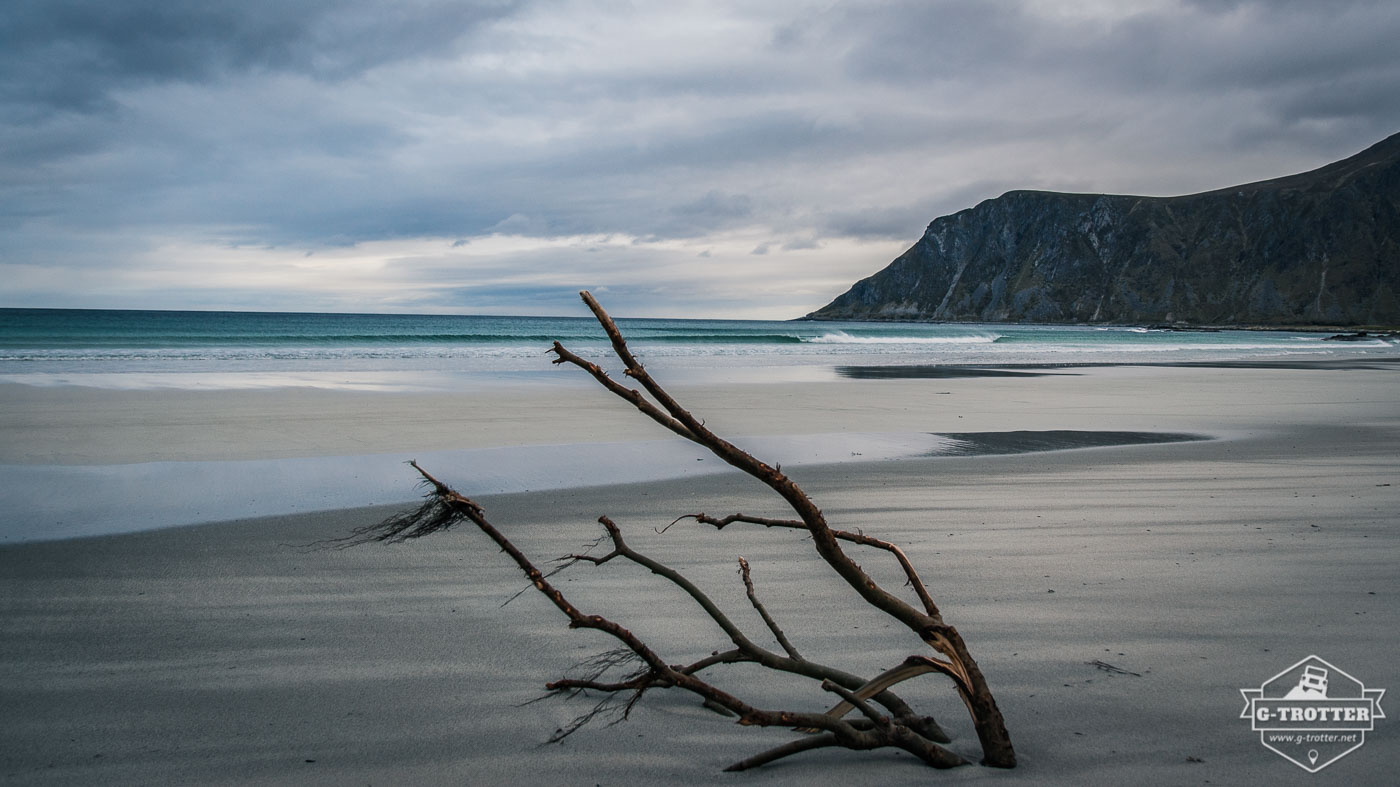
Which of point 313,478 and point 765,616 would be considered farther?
point 313,478

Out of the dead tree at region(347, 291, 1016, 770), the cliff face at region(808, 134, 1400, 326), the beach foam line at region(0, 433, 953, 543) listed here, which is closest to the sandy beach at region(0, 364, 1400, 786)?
the dead tree at region(347, 291, 1016, 770)

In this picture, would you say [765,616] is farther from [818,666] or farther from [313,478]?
[313,478]

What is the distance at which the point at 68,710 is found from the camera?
2773 mm

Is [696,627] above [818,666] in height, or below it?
below

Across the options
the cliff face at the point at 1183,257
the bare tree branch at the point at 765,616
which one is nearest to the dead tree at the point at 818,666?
the bare tree branch at the point at 765,616

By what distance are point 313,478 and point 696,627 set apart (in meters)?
5.36

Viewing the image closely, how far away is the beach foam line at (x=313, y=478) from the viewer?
19.5 ft

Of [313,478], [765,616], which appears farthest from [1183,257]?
[765,616]

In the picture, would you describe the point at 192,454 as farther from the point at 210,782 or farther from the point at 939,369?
the point at 939,369

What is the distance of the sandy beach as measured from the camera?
242 centimetres

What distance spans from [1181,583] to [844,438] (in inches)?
261

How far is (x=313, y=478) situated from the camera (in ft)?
24.7

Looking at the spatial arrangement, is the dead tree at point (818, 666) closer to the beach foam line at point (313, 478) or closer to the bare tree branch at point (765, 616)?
the bare tree branch at point (765, 616)

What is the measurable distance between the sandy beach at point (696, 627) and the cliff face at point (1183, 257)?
132 m
